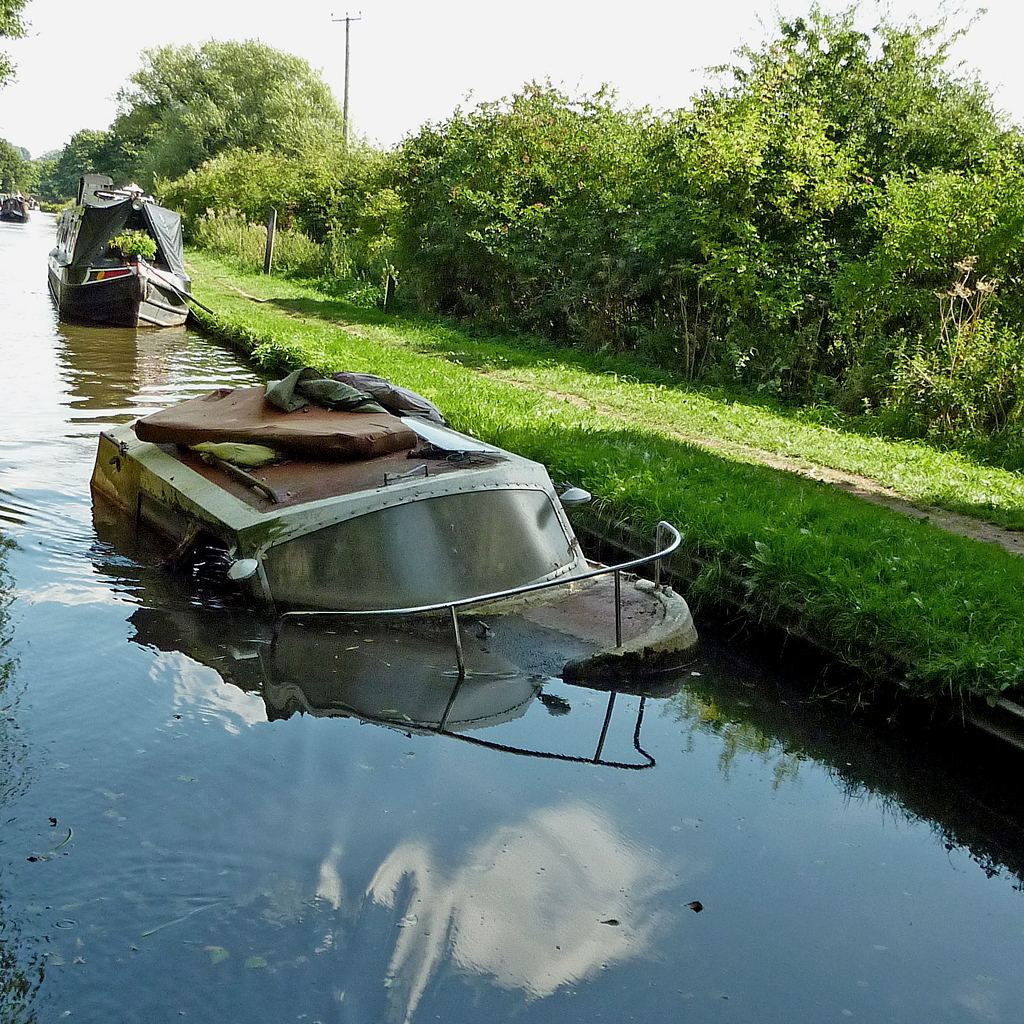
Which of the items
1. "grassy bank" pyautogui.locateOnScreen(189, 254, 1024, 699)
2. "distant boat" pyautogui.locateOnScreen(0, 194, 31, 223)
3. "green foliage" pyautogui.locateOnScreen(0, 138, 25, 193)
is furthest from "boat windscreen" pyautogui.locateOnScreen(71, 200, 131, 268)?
"green foliage" pyautogui.locateOnScreen(0, 138, 25, 193)

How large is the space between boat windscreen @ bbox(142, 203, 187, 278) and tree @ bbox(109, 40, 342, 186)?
29.0 meters

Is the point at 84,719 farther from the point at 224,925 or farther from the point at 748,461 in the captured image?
the point at 748,461

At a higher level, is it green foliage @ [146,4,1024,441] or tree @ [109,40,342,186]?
tree @ [109,40,342,186]

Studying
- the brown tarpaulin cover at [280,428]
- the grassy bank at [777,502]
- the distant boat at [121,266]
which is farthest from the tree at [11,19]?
the brown tarpaulin cover at [280,428]

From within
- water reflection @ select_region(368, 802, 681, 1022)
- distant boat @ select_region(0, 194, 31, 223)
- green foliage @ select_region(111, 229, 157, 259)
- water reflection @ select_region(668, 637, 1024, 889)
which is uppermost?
distant boat @ select_region(0, 194, 31, 223)

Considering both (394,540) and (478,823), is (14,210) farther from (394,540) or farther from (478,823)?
(478,823)

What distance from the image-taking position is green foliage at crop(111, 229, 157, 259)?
24156 millimetres

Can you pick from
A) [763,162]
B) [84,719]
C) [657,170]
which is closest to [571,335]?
[657,170]

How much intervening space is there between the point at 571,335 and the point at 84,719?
16.7 m

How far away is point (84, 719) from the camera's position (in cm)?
549

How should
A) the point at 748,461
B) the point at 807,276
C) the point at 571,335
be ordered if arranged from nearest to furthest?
the point at 748,461 → the point at 807,276 → the point at 571,335

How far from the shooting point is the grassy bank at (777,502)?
6773mm

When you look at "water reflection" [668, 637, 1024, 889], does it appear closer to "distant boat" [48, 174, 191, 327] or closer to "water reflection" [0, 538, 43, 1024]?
"water reflection" [0, 538, 43, 1024]

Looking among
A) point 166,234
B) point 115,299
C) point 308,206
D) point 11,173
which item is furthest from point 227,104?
point 11,173
